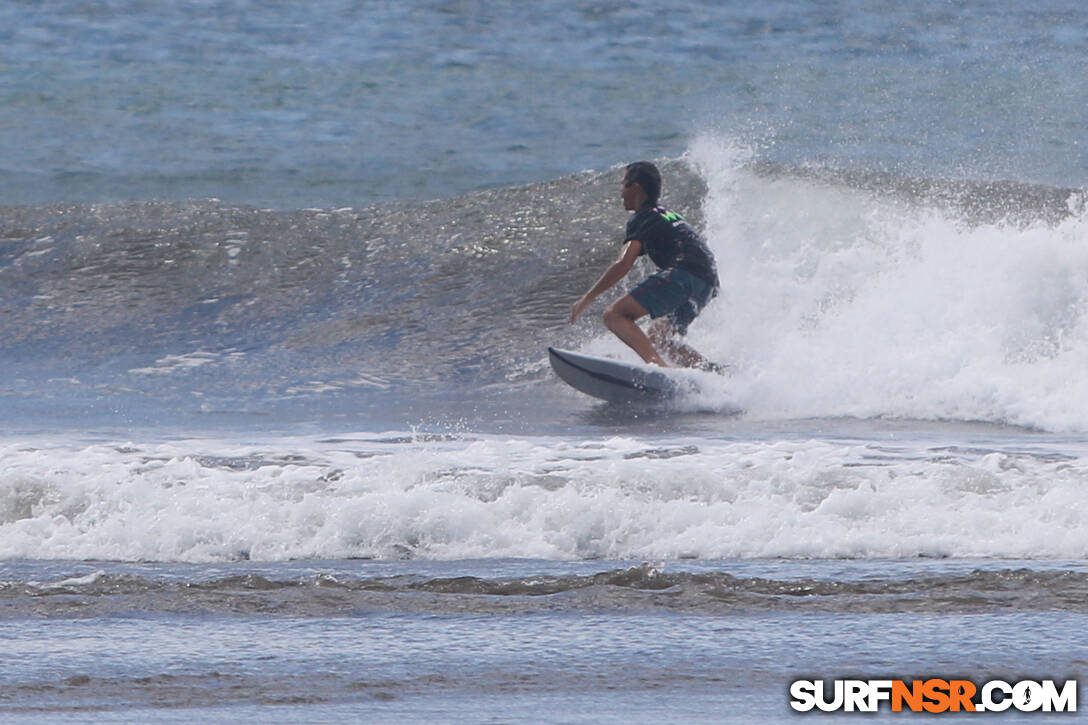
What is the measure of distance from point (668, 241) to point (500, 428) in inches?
65.0

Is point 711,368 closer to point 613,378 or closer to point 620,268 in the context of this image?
point 613,378

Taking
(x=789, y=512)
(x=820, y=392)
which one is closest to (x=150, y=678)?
(x=789, y=512)

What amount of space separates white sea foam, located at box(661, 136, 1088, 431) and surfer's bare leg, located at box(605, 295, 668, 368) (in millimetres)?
600

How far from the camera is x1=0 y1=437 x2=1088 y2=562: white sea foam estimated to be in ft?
19.4

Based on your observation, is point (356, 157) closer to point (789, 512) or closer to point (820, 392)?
point (820, 392)

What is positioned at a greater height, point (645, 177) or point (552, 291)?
point (645, 177)

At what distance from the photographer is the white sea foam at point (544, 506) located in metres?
5.90

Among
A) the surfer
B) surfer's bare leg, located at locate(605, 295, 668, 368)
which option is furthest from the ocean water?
the surfer

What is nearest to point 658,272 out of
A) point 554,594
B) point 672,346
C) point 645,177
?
point 672,346

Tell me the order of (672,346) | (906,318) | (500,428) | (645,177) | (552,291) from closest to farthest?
1. (500,428)
2. (645,177)
3. (672,346)
4. (906,318)
5. (552,291)

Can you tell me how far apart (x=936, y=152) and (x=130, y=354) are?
15395 millimetres

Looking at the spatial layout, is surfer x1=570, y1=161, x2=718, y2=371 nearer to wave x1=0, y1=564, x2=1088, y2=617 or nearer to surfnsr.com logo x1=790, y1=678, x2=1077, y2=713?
wave x1=0, y1=564, x2=1088, y2=617

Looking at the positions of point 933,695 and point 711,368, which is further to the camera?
point 711,368

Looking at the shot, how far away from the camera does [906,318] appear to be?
11.1 meters
